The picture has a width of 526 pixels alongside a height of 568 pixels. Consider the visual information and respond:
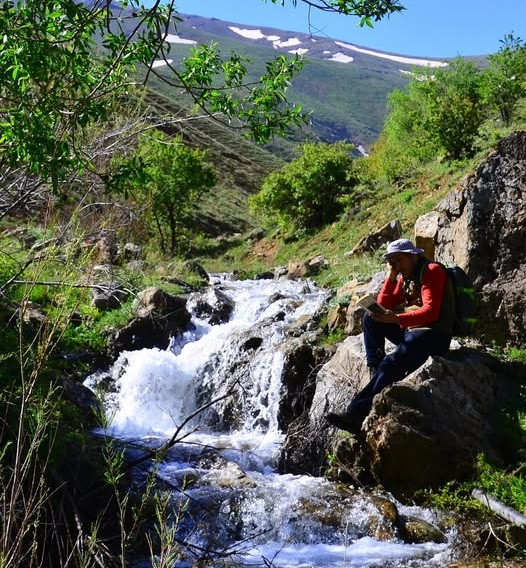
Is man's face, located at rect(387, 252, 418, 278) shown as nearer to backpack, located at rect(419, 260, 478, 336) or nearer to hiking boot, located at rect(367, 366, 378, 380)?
backpack, located at rect(419, 260, 478, 336)

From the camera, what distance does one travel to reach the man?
629cm

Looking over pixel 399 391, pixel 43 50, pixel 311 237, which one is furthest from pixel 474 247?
pixel 311 237

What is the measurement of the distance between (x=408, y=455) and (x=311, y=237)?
64.6 feet

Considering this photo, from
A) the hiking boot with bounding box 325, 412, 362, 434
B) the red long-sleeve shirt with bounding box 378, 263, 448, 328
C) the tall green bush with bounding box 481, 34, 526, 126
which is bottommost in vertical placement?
the hiking boot with bounding box 325, 412, 362, 434

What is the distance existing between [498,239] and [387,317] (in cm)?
285

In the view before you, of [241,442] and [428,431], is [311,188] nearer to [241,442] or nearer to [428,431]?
[241,442]

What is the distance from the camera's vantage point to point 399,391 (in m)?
6.61

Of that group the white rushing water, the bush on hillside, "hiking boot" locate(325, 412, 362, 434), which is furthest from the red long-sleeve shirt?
the bush on hillside

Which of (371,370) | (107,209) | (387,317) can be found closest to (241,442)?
(371,370)

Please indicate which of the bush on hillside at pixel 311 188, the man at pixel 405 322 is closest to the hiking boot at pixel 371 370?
the man at pixel 405 322

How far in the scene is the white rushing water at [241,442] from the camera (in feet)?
18.7

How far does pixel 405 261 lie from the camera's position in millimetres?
6457

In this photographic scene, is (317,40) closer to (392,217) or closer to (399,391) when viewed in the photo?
(399,391)

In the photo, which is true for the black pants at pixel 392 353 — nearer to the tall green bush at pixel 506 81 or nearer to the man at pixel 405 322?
the man at pixel 405 322
